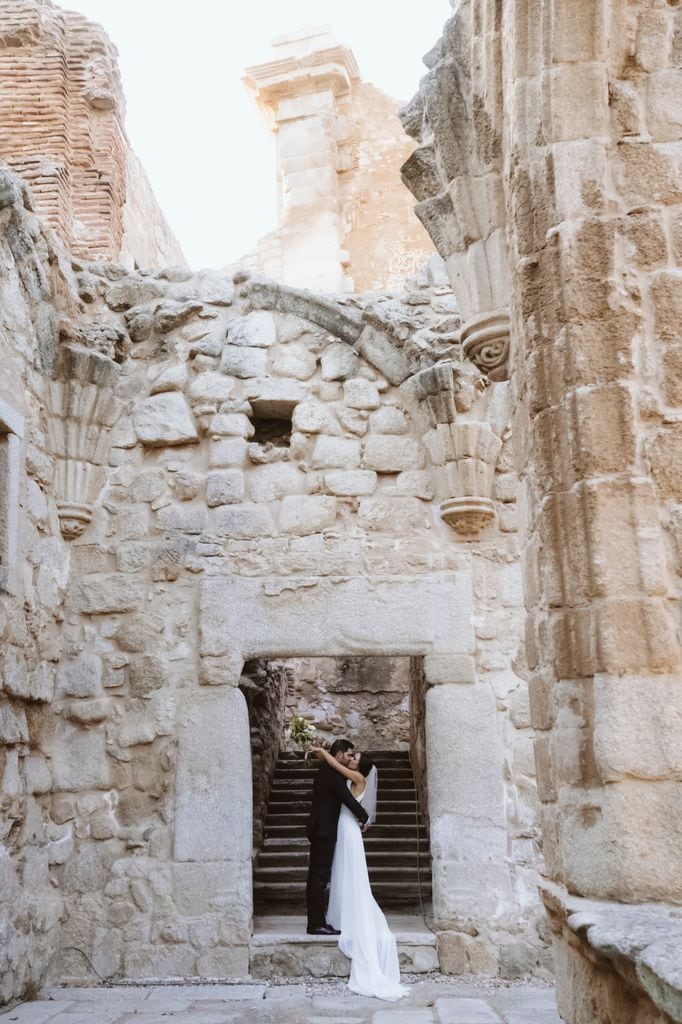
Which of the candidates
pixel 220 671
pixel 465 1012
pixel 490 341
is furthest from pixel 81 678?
pixel 490 341

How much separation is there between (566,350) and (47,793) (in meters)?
3.99

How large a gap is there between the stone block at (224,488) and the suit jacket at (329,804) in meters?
1.83

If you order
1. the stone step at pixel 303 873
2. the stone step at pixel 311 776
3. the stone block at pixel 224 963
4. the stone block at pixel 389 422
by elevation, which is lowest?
the stone block at pixel 224 963

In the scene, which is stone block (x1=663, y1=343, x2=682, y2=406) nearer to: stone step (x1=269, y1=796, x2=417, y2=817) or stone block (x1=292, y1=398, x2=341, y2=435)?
stone block (x1=292, y1=398, x2=341, y2=435)

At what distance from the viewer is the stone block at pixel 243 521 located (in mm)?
5555

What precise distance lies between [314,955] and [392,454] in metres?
2.86

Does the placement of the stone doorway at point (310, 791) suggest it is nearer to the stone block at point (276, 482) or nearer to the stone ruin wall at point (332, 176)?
the stone block at point (276, 482)

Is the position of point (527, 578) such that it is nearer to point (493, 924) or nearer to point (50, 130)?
point (493, 924)

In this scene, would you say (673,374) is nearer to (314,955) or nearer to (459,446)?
(459,446)

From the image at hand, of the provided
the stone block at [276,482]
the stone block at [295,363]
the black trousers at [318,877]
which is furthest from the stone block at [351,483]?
the black trousers at [318,877]

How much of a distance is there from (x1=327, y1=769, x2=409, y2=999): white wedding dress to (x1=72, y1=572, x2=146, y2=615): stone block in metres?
1.81

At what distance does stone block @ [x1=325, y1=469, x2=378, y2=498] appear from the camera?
18.4 ft

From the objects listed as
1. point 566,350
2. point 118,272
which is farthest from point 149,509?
point 566,350

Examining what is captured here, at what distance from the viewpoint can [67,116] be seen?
714cm
